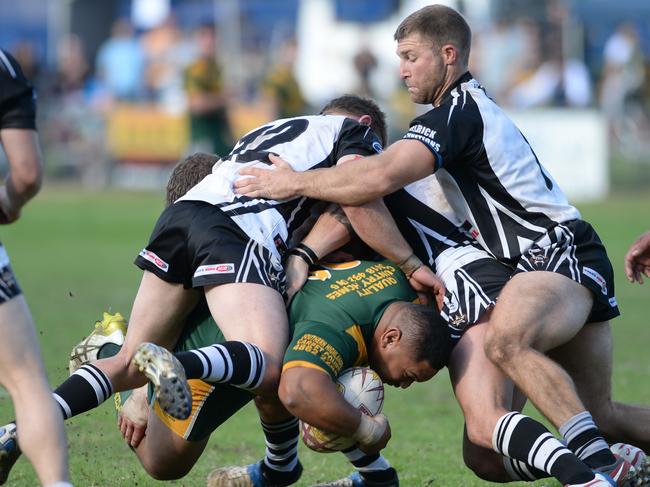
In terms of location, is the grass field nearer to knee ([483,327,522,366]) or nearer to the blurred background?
knee ([483,327,522,366])

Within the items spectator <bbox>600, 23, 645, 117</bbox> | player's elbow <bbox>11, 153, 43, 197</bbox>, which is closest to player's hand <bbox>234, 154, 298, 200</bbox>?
player's elbow <bbox>11, 153, 43, 197</bbox>

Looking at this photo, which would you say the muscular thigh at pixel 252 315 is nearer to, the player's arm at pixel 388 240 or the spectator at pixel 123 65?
the player's arm at pixel 388 240

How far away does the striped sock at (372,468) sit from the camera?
5832mm

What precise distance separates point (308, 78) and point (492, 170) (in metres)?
21.7

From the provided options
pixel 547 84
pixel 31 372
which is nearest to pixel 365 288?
pixel 31 372

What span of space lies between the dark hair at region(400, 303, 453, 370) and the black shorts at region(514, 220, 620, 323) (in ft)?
1.76

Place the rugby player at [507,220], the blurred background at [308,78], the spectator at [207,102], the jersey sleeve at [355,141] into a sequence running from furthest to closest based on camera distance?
the blurred background at [308,78] → the spectator at [207,102] → the jersey sleeve at [355,141] → the rugby player at [507,220]

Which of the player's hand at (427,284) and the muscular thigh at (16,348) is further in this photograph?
the player's hand at (427,284)

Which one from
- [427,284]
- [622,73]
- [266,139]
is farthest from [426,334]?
[622,73]

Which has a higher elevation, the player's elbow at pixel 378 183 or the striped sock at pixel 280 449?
the player's elbow at pixel 378 183

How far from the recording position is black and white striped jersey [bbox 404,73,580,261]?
560 cm

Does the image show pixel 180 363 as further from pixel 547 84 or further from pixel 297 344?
pixel 547 84

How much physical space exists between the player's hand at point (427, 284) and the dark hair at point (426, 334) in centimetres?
30

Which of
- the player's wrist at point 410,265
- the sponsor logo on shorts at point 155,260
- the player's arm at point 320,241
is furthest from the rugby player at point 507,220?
the sponsor logo on shorts at point 155,260
